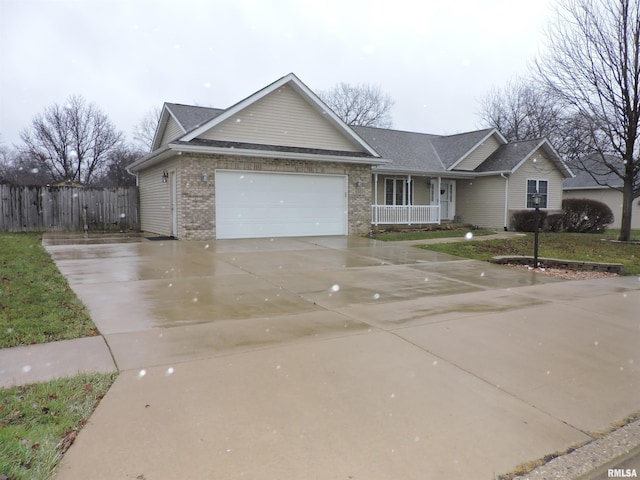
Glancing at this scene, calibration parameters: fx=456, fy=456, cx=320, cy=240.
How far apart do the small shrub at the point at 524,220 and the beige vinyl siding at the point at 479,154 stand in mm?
3273

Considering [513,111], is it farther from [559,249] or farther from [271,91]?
[271,91]

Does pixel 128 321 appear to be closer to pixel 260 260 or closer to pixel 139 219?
pixel 260 260

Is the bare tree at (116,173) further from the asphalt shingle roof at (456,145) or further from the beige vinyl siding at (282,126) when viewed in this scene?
the beige vinyl siding at (282,126)

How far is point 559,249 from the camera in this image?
14109 millimetres

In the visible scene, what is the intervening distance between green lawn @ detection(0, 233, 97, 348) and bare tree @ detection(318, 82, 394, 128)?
140 ft

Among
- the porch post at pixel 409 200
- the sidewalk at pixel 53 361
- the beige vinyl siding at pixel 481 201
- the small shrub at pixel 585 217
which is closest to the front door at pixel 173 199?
the porch post at pixel 409 200

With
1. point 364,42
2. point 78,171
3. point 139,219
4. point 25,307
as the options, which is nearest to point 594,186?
point 364,42

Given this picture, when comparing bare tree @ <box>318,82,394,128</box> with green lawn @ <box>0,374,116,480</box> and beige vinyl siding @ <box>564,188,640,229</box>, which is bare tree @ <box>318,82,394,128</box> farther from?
green lawn @ <box>0,374,116,480</box>

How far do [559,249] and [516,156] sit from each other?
941 cm

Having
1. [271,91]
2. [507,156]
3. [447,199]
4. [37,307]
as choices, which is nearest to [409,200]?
[447,199]

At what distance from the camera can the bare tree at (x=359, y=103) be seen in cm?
4872

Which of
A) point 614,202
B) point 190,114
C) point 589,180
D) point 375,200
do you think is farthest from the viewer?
point 589,180

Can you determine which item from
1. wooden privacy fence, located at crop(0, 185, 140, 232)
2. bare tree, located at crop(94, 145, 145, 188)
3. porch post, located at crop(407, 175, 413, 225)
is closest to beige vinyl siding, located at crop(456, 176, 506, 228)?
porch post, located at crop(407, 175, 413, 225)

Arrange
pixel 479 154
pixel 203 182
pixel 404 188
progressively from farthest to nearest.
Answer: pixel 479 154 < pixel 404 188 < pixel 203 182
